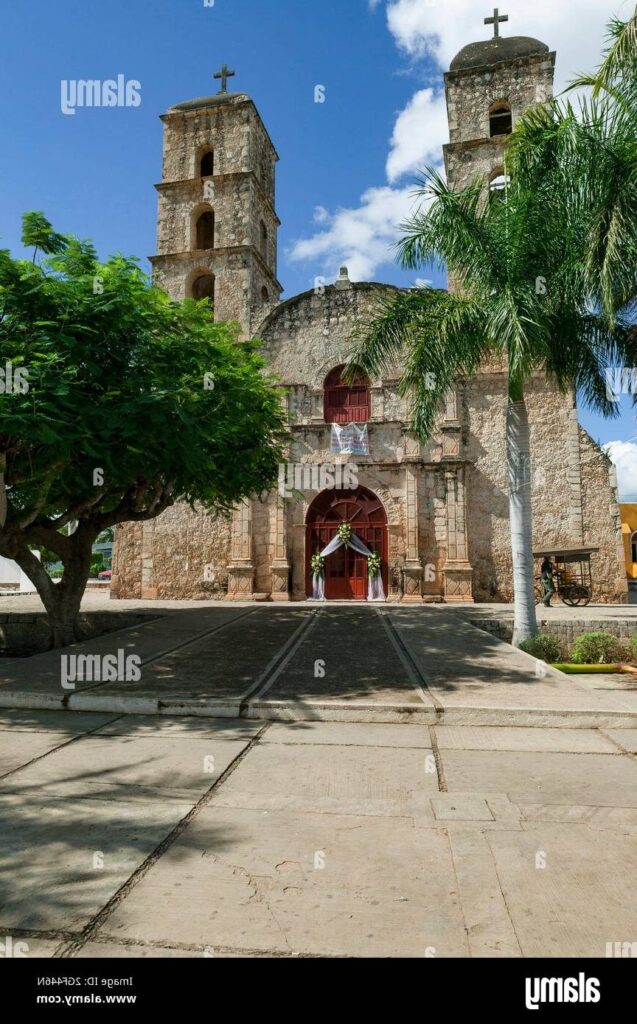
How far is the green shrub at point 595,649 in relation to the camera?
1162 cm

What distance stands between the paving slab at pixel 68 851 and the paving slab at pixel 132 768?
0.16m

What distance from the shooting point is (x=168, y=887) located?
9.67 feet

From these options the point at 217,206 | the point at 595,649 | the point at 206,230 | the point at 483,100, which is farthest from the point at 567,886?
the point at 206,230

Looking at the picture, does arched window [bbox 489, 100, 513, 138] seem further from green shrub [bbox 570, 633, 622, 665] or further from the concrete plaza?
the concrete plaza

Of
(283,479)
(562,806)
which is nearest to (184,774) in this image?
(562,806)

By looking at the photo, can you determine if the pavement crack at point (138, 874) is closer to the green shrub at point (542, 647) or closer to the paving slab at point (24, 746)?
the paving slab at point (24, 746)

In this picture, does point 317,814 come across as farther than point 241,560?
No

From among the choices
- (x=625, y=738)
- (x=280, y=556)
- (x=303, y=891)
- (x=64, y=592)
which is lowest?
(x=625, y=738)

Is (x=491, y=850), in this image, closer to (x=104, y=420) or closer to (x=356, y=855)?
(x=356, y=855)

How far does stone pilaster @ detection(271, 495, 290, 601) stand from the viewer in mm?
19484

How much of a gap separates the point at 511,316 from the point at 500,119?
16855 millimetres

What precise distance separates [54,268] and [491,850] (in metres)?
8.71

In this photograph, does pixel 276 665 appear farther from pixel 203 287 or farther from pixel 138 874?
pixel 203 287

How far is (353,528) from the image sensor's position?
19.7m
